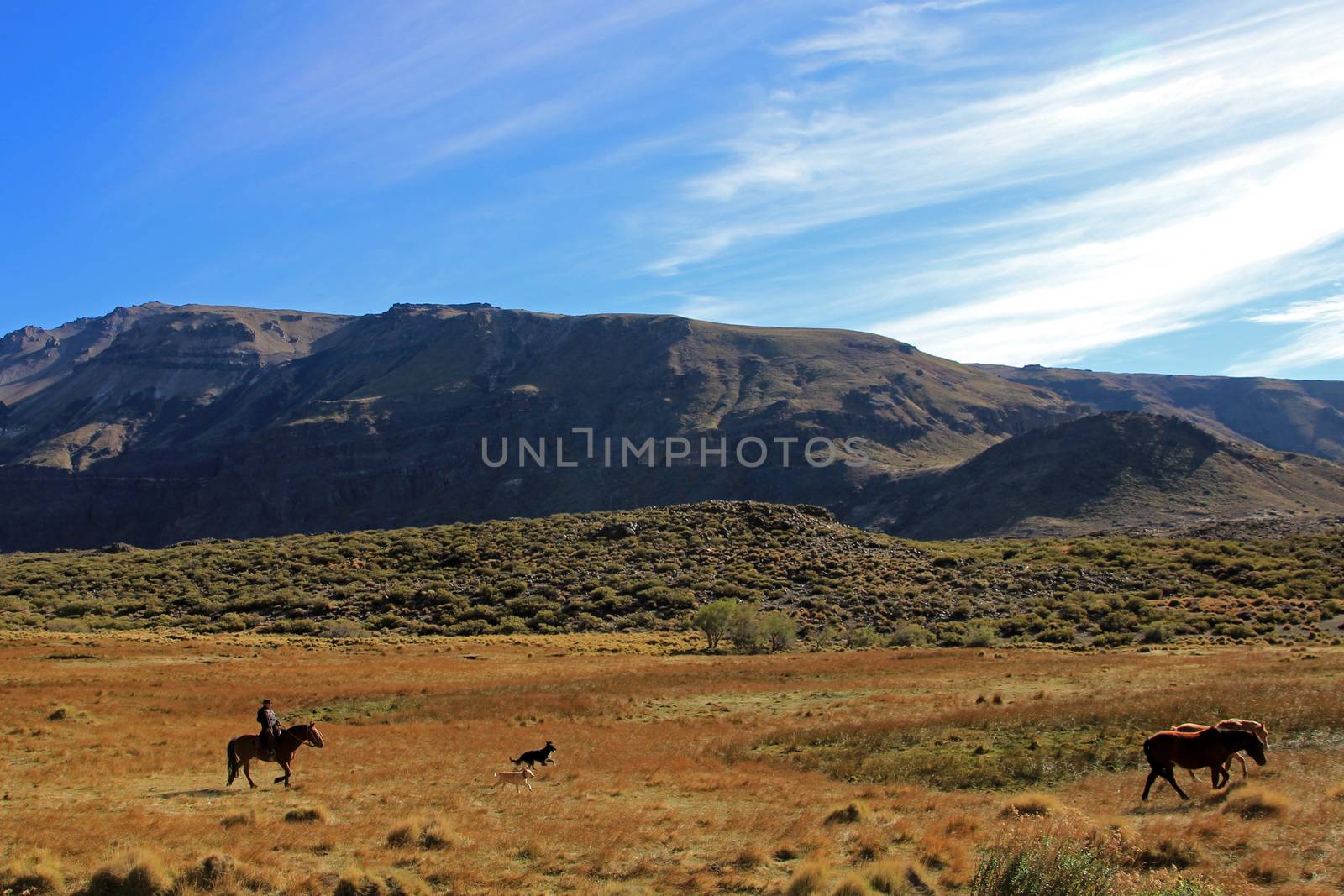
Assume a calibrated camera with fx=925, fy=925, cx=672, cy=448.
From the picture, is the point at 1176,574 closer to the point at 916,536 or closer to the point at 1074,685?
Answer: the point at 1074,685

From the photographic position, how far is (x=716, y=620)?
171ft

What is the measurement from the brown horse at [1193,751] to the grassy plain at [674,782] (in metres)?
0.51

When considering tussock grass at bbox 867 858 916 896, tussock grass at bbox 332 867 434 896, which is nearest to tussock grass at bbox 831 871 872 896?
tussock grass at bbox 867 858 916 896

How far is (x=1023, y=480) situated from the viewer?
13450cm

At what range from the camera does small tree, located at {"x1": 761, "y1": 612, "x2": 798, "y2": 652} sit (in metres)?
51.5

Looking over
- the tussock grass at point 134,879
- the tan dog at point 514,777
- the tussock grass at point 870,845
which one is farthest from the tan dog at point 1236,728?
the tussock grass at point 134,879

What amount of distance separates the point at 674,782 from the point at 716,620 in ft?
113

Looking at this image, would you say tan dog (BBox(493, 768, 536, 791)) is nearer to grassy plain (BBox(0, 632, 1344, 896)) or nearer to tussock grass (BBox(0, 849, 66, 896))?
grassy plain (BBox(0, 632, 1344, 896))

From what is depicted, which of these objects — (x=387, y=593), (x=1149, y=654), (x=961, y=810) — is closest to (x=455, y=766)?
(x=961, y=810)

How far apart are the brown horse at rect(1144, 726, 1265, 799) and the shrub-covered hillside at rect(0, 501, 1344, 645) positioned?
113 ft

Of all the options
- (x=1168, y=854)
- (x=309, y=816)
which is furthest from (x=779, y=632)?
(x=1168, y=854)

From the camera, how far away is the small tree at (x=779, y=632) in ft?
169

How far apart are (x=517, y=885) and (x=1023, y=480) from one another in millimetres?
134162

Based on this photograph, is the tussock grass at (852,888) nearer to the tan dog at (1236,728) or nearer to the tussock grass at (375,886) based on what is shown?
the tussock grass at (375,886)
